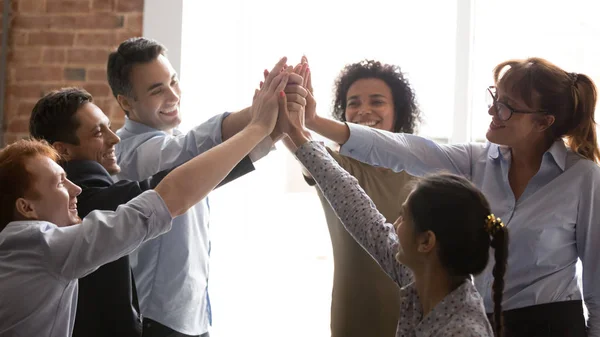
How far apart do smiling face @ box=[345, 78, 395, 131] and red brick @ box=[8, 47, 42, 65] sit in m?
1.67

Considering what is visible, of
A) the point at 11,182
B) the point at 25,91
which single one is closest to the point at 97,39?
the point at 25,91

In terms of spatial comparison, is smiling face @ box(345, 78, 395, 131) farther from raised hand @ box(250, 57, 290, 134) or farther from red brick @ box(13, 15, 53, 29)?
red brick @ box(13, 15, 53, 29)

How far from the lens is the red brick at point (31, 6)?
10.6 ft

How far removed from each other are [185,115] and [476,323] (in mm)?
2321

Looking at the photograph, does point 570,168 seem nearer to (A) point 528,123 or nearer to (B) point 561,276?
(A) point 528,123

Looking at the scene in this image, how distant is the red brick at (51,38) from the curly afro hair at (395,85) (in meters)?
1.47

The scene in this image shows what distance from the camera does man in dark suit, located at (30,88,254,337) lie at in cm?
160

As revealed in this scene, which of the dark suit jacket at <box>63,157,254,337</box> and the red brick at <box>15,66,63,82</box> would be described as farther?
the red brick at <box>15,66,63,82</box>

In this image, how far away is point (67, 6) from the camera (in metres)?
3.21

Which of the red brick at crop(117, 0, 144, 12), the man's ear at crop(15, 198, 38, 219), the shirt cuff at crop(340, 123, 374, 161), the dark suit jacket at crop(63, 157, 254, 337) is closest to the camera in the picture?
the man's ear at crop(15, 198, 38, 219)

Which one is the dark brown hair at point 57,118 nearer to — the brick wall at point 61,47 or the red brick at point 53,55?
the brick wall at point 61,47

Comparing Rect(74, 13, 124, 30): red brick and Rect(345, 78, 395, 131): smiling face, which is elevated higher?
Rect(74, 13, 124, 30): red brick

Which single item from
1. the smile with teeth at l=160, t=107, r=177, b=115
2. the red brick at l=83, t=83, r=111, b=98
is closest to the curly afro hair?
the smile with teeth at l=160, t=107, r=177, b=115

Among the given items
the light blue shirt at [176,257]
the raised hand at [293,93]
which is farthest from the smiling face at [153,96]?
the raised hand at [293,93]
